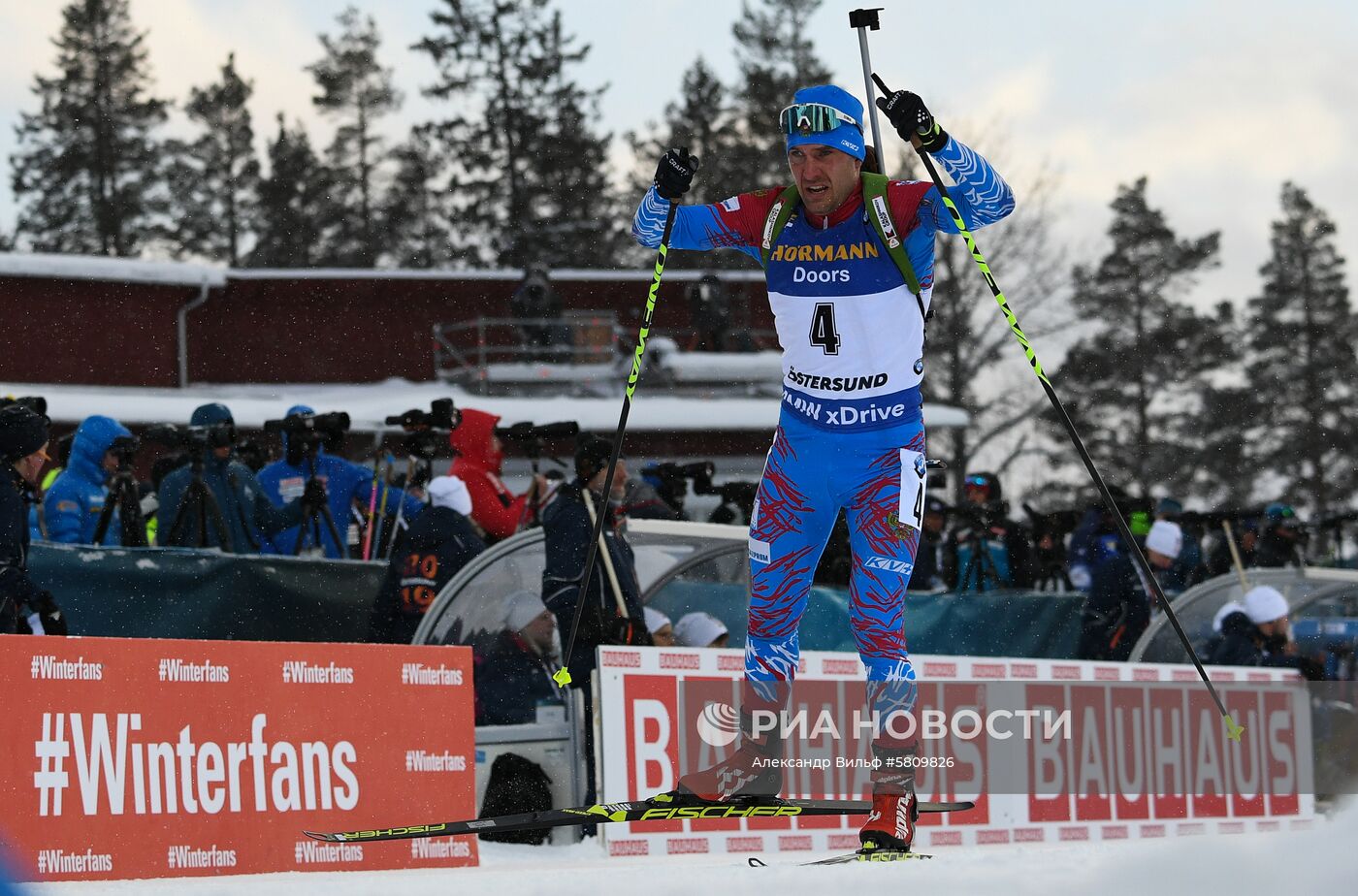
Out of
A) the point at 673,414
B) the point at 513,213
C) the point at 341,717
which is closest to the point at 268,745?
the point at 341,717

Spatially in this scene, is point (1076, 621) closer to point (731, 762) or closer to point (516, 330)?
point (731, 762)

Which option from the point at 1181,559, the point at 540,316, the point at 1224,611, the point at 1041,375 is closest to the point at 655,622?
the point at 1224,611

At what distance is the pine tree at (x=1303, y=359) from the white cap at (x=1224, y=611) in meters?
35.1

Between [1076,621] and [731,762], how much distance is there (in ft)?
19.0

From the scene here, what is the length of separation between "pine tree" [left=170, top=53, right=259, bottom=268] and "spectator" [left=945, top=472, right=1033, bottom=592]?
3538cm

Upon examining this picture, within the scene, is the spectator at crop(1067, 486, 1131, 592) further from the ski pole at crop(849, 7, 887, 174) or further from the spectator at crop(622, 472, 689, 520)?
the ski pole at crop(849, 7, 887, 174)

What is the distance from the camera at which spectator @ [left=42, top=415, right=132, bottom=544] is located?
928 cm

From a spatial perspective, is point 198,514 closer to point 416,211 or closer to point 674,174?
point 674,174

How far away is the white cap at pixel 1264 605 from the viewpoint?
10.6 metres

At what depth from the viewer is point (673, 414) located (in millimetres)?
27422

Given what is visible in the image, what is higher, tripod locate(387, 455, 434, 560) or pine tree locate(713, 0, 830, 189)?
pine tree locate(713, 0, 830, 189)

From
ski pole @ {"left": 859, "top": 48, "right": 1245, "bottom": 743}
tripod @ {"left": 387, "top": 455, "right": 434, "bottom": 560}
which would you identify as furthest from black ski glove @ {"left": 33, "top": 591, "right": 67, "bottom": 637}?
ski pole @ {"left": 859, "top": 48, "right": 1245, "bottom": 743}

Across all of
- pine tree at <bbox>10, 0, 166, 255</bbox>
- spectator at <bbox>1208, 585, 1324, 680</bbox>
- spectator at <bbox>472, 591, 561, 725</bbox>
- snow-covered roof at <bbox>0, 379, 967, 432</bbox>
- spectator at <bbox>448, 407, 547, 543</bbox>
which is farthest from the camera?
pine tree at <bbox>10, 0, 166, 255</bbox>

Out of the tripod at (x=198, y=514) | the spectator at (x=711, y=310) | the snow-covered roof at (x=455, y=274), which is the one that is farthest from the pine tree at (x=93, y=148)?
the tripod at (x=198, y=514)
